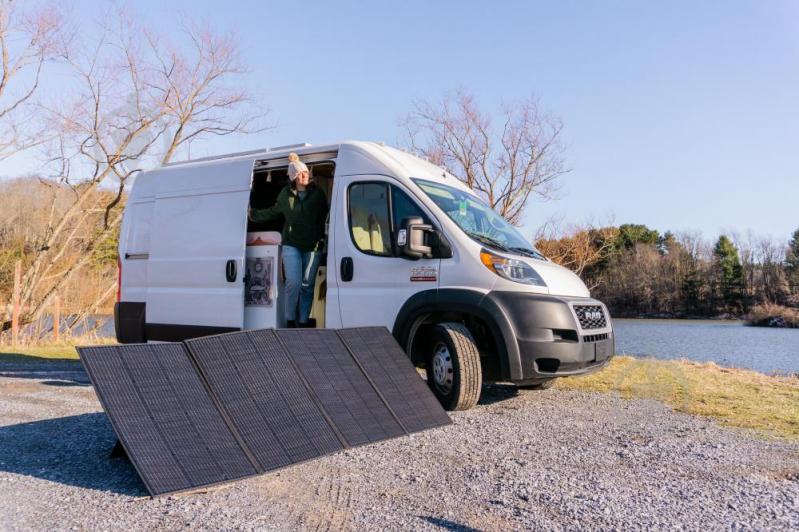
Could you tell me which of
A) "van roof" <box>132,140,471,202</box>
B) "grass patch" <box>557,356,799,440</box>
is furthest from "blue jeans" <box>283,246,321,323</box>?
"grass patch" <box>557,356,799,440</box>

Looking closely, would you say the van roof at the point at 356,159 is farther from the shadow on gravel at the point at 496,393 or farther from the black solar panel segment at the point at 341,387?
the shadow on gravel at the point at 496,393

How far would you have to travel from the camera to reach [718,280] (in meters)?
65.1

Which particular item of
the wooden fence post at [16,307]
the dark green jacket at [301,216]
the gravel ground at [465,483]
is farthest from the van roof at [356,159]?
the wooden fence post at [16,307]

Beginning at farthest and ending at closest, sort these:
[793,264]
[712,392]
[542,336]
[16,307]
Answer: [793,264], [16,307], [712,392], [542,336]

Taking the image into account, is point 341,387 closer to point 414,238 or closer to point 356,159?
point 414,238

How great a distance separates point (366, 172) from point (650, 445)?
12.3ft

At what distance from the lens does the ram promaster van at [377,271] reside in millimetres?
5535

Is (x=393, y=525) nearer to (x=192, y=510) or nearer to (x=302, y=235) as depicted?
(x=192, y=510)

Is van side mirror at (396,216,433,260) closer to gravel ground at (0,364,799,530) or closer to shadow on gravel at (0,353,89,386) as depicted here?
gravel ground at (0,364,799,530)

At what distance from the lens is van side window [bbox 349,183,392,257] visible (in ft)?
20.4

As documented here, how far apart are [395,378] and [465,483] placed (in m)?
1.65

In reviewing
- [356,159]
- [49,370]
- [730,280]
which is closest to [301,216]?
[356,159]

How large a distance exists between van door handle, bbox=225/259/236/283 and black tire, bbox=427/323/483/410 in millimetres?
A: 2698

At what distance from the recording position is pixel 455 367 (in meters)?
5.50
